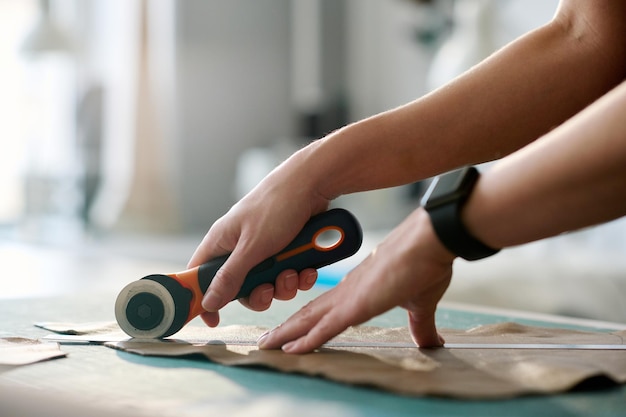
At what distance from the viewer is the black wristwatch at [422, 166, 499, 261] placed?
629 mm

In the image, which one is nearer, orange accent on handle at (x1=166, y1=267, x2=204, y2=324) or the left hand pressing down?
the left hand pressing down

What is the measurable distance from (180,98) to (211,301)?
17.9 feet

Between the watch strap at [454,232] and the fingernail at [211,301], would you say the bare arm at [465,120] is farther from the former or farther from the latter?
the watch strap at [454,232]

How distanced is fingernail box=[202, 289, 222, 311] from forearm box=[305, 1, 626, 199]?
0.15 meters

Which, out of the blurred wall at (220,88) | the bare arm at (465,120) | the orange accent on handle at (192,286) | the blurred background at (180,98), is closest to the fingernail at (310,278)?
the bare arm at (465,120)

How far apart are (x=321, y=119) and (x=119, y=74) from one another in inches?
58.7

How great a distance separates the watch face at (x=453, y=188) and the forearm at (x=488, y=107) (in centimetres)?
23

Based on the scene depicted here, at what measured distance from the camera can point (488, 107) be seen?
0.88m

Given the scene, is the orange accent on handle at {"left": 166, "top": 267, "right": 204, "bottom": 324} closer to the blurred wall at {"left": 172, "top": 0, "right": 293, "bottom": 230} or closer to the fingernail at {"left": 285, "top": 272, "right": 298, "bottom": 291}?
the fingernail at {"left": 285, "top": 272, "right": 298, "bottom": 291}

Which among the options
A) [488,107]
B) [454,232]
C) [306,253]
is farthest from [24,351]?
[488,107]

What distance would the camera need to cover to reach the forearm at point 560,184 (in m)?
0.57

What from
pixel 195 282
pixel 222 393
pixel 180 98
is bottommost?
pixel 222 393

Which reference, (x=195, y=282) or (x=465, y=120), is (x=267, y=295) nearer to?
(x=195, y=282)

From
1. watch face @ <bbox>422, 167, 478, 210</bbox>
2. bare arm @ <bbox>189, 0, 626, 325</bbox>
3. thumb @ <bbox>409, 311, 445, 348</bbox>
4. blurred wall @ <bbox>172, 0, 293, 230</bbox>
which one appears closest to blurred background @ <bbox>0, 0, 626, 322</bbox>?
blurred wall @ <bbox>172, 0, 293, 230</bbox>
